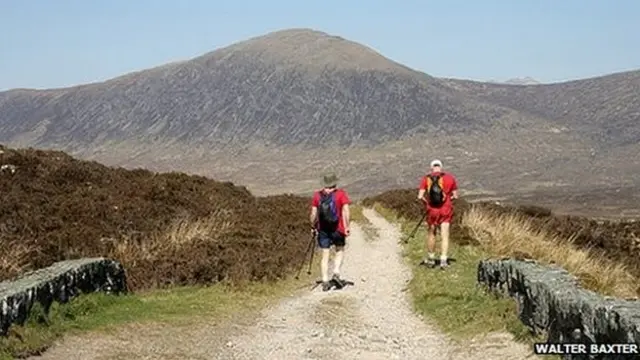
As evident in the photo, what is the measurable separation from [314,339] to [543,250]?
8.20 metres

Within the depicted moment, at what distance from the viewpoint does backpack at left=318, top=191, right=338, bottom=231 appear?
15125 mm

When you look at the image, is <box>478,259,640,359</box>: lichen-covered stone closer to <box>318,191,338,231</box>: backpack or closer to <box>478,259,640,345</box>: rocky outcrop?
<box>478,259,640,345</box>: rocky outcrop

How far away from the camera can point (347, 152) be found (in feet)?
625

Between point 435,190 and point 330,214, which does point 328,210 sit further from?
point 435,190

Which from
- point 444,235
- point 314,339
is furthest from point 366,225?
point 314,339

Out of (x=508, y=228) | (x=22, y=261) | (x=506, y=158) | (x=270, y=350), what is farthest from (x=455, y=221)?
(x=506, y=158)

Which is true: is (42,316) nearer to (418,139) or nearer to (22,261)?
(22,261)

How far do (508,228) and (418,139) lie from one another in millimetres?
168928

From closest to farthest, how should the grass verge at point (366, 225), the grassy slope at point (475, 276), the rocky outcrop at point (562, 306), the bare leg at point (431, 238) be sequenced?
the rocky outcrop at point (562, 306), the grassy slope at point (475, 276), the bare leg at point (431, 238), the grass verge at point (366, 225)

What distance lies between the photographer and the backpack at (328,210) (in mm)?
15125

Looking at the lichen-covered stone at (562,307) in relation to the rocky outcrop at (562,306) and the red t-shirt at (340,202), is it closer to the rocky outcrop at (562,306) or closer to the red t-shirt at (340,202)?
the rocky outcrop at (562,306)

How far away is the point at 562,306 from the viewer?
9352mm

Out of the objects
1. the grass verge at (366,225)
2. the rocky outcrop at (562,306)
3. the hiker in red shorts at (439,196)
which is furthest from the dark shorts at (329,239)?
the grass verge at (366,225)

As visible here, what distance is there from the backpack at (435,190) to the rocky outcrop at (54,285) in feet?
18.9
